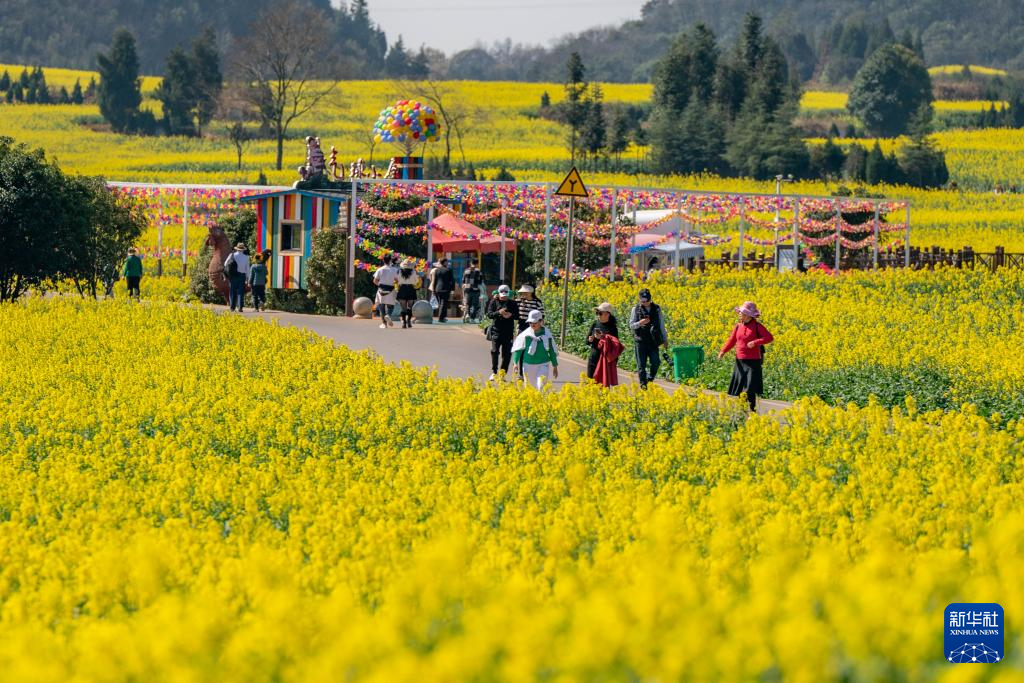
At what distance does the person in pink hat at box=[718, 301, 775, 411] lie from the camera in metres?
19.5

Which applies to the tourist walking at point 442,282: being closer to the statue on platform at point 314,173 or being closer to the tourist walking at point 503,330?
the statue on platform at point 314,173

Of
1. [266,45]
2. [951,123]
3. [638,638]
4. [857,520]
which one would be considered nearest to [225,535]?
[857,520]

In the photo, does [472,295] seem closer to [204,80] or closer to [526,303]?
[526,303]

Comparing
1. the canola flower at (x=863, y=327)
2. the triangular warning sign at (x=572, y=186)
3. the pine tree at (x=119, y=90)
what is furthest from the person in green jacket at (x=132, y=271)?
the pine tree at (x=119, y=90)

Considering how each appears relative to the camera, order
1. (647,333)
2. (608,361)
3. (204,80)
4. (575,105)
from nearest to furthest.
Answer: (608,361) < (647,333) < (575,105) < (204,80)

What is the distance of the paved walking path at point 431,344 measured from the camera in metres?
24.1

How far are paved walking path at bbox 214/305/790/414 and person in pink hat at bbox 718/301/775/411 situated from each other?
0.68 metres

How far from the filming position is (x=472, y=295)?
33.2 metres

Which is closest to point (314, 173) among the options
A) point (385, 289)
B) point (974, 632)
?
point (385, 289)

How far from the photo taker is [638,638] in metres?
5.94

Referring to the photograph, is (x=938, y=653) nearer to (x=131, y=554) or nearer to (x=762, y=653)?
(x=762, y=653)

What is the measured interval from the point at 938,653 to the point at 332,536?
448cm

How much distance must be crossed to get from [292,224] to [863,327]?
625 inches

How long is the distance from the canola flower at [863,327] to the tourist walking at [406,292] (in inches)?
105
